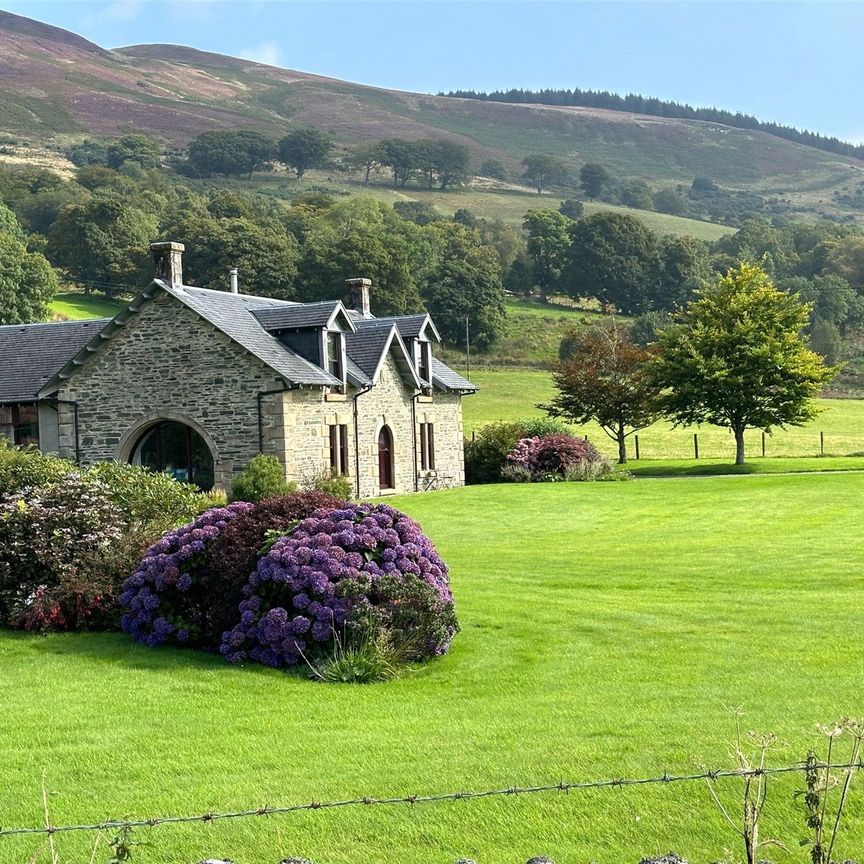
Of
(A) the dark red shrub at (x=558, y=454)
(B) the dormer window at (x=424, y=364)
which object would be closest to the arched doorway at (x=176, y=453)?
(B) the dormer window at (x=424, y=364)

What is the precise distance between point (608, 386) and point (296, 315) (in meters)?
20.7

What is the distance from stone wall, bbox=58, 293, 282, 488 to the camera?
3297 centimetres

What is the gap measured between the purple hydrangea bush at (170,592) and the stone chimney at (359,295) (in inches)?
1274

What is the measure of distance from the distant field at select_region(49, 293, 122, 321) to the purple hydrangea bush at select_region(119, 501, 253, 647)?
67097 millimetres

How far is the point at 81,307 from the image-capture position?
279 ft

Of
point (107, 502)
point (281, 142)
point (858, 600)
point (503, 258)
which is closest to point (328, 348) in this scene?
point (107, 502)

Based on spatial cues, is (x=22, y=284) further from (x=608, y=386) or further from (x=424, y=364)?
(x=608, y=386)

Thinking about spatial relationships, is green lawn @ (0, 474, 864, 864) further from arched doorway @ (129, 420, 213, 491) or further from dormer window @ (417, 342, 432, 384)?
dormer window @ (417, 342, 432, 384)

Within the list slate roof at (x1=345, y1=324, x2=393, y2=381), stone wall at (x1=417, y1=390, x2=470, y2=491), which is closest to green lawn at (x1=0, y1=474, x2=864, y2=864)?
slate roof at (x1=345, y1=324, x2=393, y2=381)

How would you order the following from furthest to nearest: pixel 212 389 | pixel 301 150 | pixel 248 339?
pixel 301 150, pixel 248 339, pixel 212 389

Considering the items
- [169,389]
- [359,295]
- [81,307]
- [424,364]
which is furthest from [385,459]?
[81,307]

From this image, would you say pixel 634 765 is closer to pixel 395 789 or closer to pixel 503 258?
pixel 395 789

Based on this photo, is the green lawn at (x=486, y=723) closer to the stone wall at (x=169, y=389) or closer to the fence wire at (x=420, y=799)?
the fence wire at (x=420, y=799)

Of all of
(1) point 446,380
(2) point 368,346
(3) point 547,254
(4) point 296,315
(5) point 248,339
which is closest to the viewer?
(5) point 248,339
